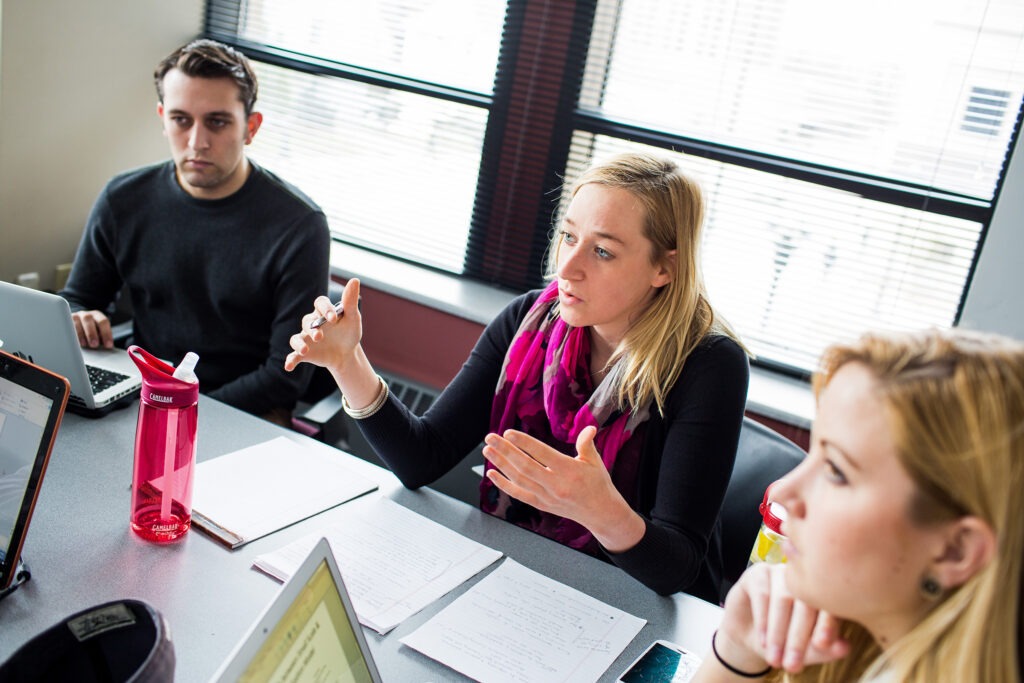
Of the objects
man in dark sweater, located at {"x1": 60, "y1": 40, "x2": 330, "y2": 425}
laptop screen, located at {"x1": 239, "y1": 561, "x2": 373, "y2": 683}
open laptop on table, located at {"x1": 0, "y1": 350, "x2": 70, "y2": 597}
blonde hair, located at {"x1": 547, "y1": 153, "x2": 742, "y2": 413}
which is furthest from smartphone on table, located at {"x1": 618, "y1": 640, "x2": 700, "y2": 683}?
man in dark sweater, located at {"x1": 60, "y1": 40, "x2": 330, "y2": 425}

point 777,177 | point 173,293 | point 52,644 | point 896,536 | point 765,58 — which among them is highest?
point 765,58

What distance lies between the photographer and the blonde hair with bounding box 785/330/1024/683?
635 millimetres

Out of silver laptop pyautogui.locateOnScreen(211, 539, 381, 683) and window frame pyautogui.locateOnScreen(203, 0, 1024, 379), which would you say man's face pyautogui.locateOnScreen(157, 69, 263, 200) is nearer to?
window frame pyautogui.locateOnScreen(203, 0, 1024, 379)

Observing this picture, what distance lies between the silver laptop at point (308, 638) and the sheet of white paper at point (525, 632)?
0.57 feet

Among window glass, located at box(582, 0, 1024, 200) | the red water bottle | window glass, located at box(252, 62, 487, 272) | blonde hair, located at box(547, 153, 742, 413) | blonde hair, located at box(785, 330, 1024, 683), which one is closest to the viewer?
blonde hair, located at box(785, 330, 1024, 683)

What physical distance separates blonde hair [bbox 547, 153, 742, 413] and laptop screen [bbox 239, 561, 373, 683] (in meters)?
0.79

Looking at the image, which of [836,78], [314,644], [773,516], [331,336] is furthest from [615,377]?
[836,78]

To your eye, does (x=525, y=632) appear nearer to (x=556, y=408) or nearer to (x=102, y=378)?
(x=556, y=408)

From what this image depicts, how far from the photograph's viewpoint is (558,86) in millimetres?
2744

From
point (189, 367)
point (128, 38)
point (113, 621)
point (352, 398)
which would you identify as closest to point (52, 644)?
point (113, 621)

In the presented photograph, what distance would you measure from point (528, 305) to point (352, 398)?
474mm

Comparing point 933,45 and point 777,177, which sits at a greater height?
point 933,45

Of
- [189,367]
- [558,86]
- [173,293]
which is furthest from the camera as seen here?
[558,86]

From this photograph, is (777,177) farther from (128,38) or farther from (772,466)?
(128,38)
